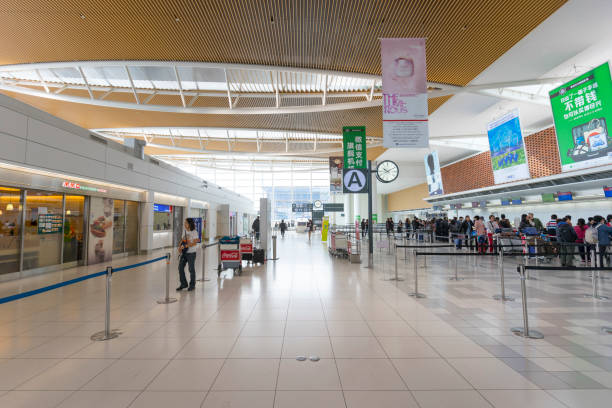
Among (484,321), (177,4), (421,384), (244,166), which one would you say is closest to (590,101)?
(484,321)

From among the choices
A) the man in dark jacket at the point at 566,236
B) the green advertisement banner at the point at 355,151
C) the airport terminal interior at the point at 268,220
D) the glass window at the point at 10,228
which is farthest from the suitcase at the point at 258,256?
the man in dark jacket at the point at 566,236

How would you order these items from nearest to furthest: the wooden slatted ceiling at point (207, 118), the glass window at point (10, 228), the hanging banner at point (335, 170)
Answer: the glass window at point (10, 228) < the wooden slatted ceiling at point (207, 118) < the hanging banner at point (335, 170)

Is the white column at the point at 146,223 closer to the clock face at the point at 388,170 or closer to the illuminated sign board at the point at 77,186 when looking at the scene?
the illuminated sign board at the point at 77,186

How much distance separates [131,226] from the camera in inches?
530

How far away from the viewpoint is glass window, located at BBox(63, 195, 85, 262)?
9.74 metres

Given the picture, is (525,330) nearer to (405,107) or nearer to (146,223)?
(405,107)

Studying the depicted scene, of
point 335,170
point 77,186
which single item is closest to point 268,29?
point 77,186

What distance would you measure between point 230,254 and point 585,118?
11908 millimetres

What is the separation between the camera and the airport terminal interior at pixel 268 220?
311 centimetres

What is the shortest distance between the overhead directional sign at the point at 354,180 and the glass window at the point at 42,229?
9.63 meters

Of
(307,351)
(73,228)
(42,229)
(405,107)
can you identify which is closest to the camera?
(307,351)

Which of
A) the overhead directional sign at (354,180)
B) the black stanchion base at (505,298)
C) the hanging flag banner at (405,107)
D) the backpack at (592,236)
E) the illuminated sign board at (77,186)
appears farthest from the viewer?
the overhead directional sign at (354,180)

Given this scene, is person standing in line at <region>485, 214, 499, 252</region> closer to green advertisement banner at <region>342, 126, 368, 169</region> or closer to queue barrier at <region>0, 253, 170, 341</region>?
green advertisement banner at <region>342, 126, 368, 169</region>

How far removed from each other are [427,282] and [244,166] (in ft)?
121
